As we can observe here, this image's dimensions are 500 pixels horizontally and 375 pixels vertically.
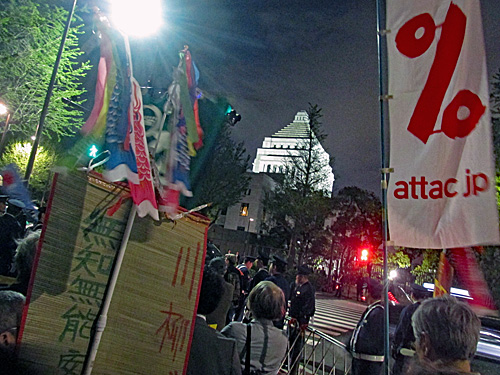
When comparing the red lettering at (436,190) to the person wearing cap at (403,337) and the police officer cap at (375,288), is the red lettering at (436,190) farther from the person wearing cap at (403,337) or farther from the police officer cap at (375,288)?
the police officer cap at (375,288)

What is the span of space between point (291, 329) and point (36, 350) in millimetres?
5668

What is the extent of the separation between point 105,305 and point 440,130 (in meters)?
2.75

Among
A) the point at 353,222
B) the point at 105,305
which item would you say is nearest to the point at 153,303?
the point at 105,305

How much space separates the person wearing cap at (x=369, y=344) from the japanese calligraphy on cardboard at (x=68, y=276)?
143 inches

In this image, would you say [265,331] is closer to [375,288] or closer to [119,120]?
[119,120]

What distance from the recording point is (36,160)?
25.4 metres

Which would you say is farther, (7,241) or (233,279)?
(233,279)

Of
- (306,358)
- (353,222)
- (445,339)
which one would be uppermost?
(353,222)

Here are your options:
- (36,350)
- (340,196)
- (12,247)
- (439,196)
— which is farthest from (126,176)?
(340,196)

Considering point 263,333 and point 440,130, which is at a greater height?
point 440,130

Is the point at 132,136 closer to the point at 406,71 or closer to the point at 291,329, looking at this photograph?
the point at 406,71

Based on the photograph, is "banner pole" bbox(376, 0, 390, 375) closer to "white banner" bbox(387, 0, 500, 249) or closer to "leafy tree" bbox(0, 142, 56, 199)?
"white banner" bbox(387, 0, 500, 249)

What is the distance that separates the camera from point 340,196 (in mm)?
36719

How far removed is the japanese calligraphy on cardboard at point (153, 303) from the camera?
6.56 ft
